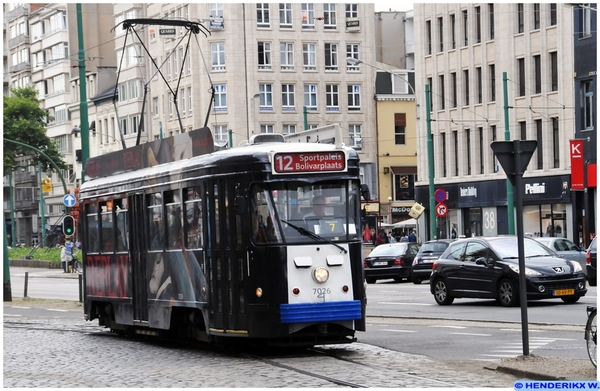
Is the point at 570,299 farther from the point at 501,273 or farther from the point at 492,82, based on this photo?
the point at 492,82

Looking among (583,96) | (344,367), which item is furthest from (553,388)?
(583,96)

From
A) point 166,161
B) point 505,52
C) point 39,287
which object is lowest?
point 39,287

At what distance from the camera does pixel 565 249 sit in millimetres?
39344

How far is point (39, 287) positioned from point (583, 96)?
25.0 m

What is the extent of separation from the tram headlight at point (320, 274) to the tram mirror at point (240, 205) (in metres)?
1.19

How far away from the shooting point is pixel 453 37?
2879 inches

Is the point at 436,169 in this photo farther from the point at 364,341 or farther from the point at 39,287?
the point at 364,341

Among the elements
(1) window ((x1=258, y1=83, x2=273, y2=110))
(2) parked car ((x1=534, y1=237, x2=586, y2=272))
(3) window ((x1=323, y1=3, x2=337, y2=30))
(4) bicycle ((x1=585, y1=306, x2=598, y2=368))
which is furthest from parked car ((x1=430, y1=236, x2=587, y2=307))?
(3) window ((x1=323, y1=3, x2=337, y2=30))

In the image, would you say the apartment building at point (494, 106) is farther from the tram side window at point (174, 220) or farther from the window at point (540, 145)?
the tram side window at point (174, 220)

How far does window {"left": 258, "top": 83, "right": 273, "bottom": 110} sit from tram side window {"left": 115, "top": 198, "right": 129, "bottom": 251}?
7301 centimetres

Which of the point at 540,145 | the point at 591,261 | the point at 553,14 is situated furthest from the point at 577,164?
the point at 591,261

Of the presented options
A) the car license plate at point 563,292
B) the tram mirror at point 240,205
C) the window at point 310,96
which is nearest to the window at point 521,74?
the window at point 310,96

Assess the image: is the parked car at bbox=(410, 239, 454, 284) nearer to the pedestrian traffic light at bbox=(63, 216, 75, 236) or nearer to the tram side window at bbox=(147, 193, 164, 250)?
the pedestrian traffic light at bbox=(63, 216, 75, 236)

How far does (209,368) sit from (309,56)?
81.2 meters
